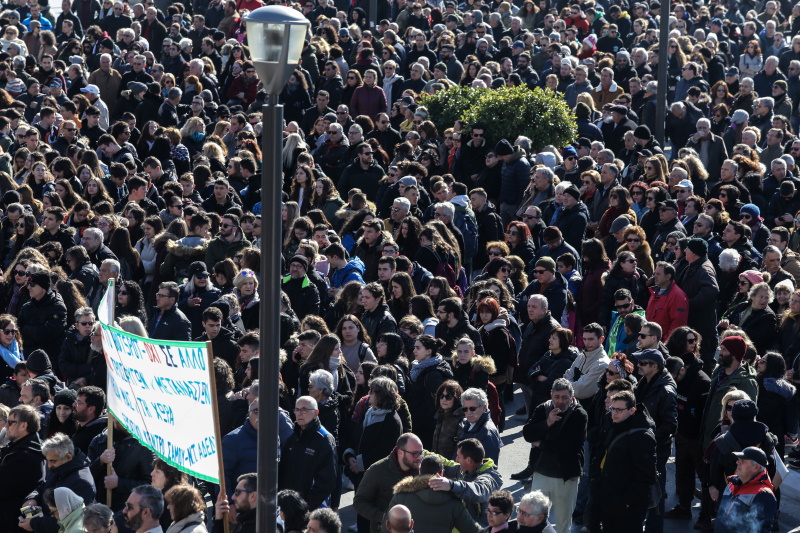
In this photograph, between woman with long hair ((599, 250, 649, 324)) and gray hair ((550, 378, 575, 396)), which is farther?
woman with long hair ((599, 250, 649, 324))

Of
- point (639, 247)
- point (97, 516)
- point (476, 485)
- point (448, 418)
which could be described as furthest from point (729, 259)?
point (97, 516)

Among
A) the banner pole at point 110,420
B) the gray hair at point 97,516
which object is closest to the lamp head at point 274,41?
the banner pole at point 110,420

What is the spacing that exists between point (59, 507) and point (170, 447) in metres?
1.32

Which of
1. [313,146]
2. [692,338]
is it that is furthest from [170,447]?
[313,146]

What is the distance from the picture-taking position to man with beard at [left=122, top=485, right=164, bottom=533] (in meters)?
9.04

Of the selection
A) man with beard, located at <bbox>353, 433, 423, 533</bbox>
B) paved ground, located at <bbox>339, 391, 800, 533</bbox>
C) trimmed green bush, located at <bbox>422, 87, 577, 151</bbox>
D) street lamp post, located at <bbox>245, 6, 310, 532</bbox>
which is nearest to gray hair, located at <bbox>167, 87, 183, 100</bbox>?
trimmed green bush, located at <bbox>422, 87, 577, 151</bbox>

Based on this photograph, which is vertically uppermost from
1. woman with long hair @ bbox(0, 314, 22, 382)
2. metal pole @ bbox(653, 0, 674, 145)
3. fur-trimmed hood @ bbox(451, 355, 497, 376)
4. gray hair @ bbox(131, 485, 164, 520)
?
metal pole @ bbox(653, 0, 674, 145)

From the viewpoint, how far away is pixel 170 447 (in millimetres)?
8609

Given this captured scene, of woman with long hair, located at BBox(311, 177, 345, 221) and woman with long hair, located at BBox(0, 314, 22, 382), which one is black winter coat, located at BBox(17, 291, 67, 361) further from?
woman with long hair, located at BBox(311, 177, 345, 221)

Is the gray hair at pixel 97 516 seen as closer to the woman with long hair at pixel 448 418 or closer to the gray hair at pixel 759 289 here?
the woman with long hair at pixel 448 418

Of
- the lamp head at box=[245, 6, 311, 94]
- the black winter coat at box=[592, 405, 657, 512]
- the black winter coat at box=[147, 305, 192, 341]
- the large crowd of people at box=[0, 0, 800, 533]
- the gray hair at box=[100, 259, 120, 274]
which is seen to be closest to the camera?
the lamp head at box=[245, 6, 311, 94]

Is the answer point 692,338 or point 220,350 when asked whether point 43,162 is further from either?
point 692,338

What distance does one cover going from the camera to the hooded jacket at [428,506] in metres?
9.51

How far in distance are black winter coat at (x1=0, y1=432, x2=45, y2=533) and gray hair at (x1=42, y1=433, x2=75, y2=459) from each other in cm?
42
